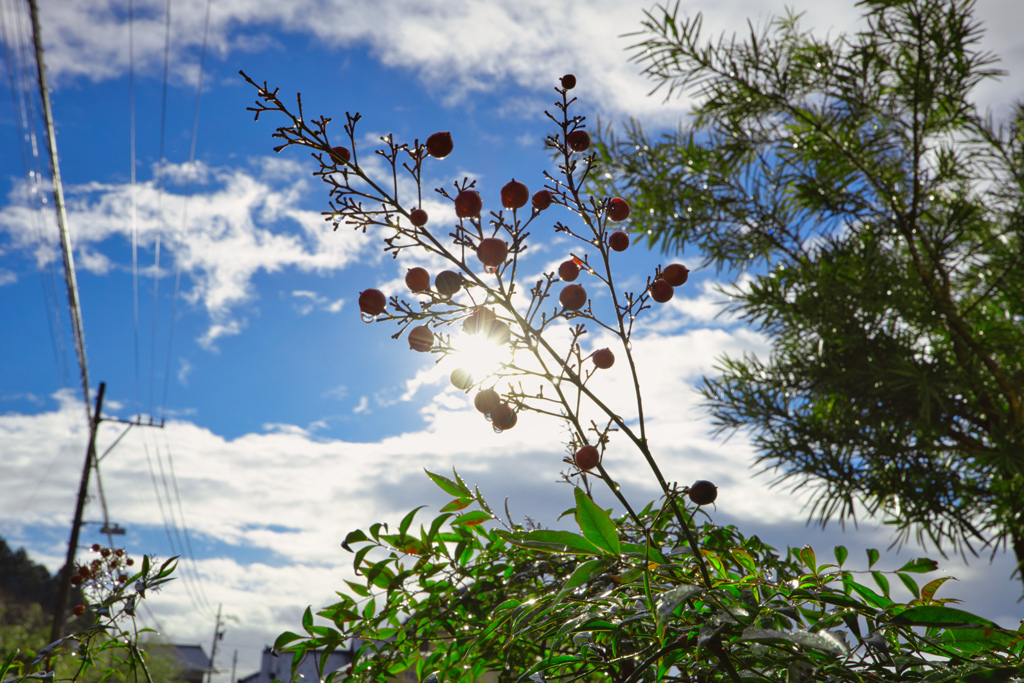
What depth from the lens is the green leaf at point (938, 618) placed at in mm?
470

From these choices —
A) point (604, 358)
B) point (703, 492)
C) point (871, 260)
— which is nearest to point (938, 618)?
point (703, 492)

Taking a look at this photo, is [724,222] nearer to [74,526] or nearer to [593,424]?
[593,424]

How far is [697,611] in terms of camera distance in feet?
1.81

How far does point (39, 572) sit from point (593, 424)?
34437 millimetres

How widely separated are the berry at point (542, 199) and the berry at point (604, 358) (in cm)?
21

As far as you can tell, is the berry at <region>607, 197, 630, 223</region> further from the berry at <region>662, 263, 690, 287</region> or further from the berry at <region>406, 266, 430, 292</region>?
the berry at <region>406, 266, 430, 292</region>

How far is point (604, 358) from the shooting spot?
79 cm

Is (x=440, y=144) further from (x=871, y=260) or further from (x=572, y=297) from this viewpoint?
(x=871, y=260)

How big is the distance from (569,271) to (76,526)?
1126 centimetres

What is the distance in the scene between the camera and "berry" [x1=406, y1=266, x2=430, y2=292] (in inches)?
27.4

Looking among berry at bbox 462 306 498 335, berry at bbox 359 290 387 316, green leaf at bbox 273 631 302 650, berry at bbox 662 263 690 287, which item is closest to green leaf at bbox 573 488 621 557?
berry at bbox 462 306 498 335

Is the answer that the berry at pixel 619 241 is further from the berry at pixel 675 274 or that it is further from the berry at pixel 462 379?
the berry at pixel 462 379

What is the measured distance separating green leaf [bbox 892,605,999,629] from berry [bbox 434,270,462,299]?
49cm

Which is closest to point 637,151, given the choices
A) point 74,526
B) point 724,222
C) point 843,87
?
point 724,222
